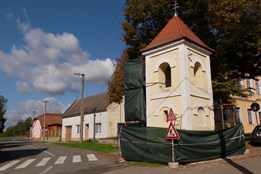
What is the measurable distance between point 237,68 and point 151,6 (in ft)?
30.6

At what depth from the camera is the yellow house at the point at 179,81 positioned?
15.2m

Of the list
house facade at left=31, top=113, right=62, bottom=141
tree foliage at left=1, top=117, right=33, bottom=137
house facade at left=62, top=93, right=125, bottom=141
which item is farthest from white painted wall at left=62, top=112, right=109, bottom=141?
tree foliage at left=1, top=117, right=33, bottom=137

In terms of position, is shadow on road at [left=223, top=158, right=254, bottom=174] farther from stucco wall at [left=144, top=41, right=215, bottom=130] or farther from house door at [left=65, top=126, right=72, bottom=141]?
house door at [left=65, top=126, right=72, bottom=141]

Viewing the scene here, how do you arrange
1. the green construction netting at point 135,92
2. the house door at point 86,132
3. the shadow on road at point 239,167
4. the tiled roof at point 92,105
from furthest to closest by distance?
the house door at point 86,132 → the tiled roof at point 92,105 → the green construction netting at point 135,92 → the shadow on road at point 239,167

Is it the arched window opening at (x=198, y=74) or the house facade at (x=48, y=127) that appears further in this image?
the house facade at (x=48, y=127)

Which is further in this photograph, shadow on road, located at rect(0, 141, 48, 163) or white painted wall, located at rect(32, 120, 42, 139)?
white painted wall, located at rect(32, 120, 42, 139)

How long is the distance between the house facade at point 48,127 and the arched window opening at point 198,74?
38777 millimetres

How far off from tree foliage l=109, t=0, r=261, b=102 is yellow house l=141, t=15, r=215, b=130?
13.4 feet

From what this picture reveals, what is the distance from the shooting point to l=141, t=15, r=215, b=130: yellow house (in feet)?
49.9

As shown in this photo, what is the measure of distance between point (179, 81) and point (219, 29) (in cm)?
942

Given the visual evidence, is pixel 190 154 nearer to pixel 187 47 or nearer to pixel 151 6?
pixel 187 47

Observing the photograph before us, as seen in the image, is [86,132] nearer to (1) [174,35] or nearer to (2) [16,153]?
(2) [16,153]

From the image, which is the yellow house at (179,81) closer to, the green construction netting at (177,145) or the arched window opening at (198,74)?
the arched window opening at (198,74)

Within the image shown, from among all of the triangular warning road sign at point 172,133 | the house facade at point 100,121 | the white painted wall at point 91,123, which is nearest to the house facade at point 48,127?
the white painted wall at point 91,123
